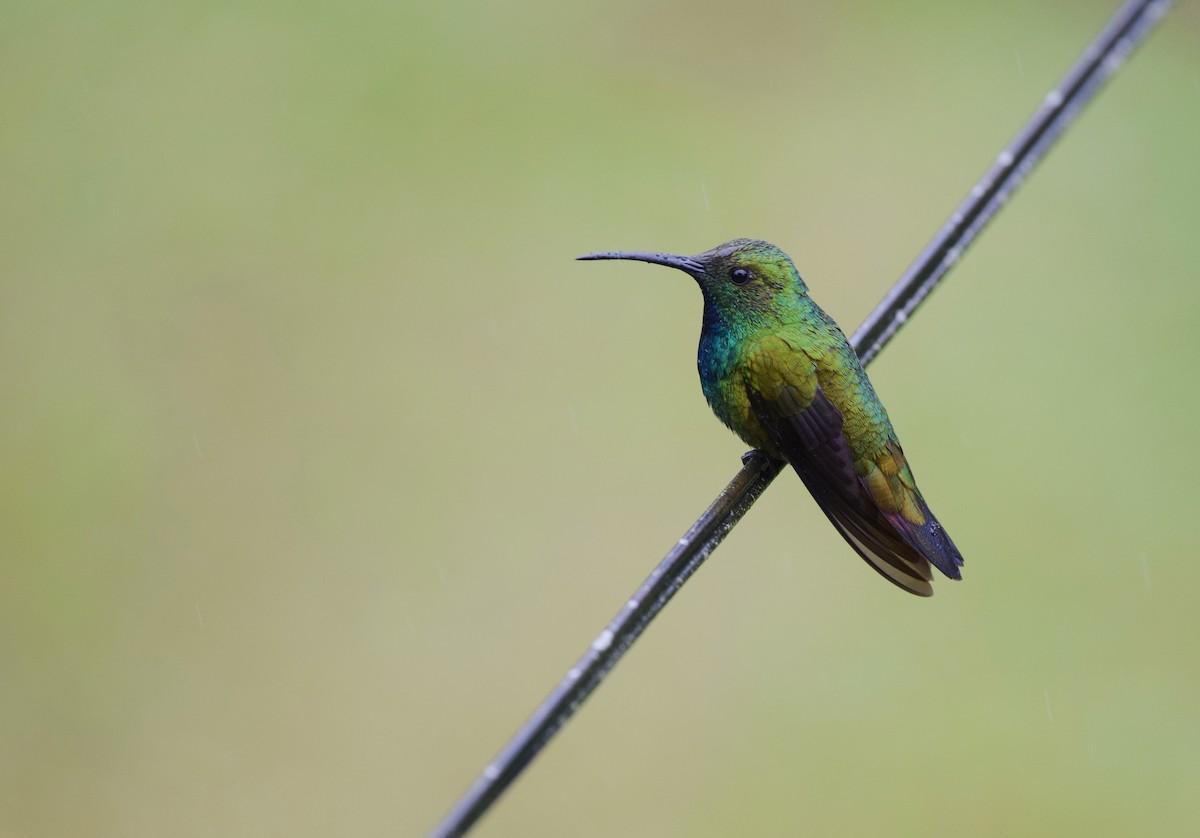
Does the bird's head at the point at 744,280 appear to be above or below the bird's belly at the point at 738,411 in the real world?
above

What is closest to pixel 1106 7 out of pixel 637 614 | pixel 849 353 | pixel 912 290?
pixel 849 353

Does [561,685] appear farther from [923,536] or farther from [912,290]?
[923,536]

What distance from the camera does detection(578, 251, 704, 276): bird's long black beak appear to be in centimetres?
93

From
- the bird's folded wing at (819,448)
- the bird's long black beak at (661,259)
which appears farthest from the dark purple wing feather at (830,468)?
the bird's long black beak at (661,259)

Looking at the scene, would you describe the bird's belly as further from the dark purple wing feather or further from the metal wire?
the metal wire

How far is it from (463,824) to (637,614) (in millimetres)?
140

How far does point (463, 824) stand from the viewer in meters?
0.38

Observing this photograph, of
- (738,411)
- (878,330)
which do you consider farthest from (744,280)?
(878,330)

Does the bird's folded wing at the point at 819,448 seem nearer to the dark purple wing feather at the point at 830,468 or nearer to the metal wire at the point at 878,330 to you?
the dark purple wing feather at the point at 830,468

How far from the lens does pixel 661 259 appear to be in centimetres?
104

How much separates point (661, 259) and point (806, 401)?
0.65 ft

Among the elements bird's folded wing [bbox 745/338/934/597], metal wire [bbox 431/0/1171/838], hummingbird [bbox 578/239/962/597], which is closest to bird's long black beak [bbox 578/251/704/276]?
hummingbird [bbox 578/239/962/597]

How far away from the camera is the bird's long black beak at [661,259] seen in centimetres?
93

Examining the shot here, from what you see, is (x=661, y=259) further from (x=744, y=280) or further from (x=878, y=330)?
(x=878, y=330)
